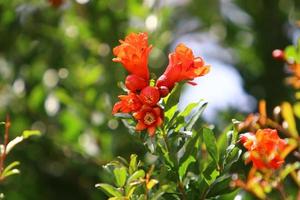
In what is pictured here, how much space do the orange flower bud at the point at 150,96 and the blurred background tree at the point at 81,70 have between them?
1.24 meters

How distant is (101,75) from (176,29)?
953 millimetres

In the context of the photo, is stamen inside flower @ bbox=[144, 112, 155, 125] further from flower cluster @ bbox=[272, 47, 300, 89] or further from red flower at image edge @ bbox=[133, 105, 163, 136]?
flower cluster @ bbox=[272, 47, 300, 89]

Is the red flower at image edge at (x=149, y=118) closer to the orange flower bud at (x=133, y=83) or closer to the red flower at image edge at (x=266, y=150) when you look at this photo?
the orange flower bud at (x=133, y=83)

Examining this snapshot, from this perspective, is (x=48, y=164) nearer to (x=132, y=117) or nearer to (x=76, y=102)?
(x=76, y=102)

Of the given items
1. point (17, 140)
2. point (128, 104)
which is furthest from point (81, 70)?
point (128, 104)

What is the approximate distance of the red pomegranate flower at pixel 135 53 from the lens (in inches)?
54.9

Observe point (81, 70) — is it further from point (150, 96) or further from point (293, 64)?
point (150, 96)

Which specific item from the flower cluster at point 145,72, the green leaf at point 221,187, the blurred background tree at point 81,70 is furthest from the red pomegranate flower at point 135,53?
the blurred background tree at point 81,70

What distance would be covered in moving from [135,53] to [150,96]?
0.38 feet

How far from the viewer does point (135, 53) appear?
4.60 ft

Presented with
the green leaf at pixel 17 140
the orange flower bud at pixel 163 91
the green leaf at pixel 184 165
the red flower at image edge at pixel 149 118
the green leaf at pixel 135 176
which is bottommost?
the green leaf at pixel 184 165

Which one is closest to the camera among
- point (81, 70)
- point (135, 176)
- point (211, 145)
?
point (135, 176)

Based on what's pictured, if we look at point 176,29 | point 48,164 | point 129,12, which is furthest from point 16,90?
point 176,29

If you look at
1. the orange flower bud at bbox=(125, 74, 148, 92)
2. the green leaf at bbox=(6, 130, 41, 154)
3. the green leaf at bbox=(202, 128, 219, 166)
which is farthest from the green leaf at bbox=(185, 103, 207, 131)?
the green leaf at bbox=(6, 130, 41, 154)
